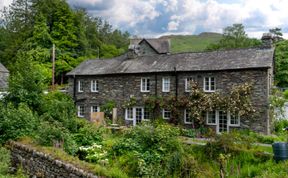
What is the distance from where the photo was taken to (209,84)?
80.8 feet

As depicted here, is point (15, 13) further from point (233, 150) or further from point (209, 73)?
point (233, 150)

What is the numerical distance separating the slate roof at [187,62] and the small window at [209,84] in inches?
32.3

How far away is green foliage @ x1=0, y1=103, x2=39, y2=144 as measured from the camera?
16234 mm

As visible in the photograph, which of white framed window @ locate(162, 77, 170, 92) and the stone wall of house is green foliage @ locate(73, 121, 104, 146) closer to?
white framed window @ locate(162, 77, 170, 92)

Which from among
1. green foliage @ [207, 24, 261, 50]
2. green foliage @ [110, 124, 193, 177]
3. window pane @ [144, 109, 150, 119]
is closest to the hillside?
green foliage @ [207, 24, 261, 50]

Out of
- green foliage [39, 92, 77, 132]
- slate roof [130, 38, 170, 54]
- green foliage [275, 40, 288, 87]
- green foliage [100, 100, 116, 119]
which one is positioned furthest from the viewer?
slate roof [130, 38, 170, 54]

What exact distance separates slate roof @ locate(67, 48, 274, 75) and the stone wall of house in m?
0.42

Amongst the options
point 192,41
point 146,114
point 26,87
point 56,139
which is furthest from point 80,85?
point 192,41

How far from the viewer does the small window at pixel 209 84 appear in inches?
967

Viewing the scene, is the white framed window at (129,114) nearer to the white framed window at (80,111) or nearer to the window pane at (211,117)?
the white framed window at (80,111)

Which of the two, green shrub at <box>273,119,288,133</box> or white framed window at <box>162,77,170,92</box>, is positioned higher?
white framed window at <box>162,77,170,92</box>

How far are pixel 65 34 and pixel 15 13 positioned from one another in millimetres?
14867

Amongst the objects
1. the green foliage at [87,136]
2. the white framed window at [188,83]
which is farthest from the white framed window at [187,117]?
the green foliage at [87,136]

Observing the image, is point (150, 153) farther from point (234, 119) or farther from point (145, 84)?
point (145, 84)
